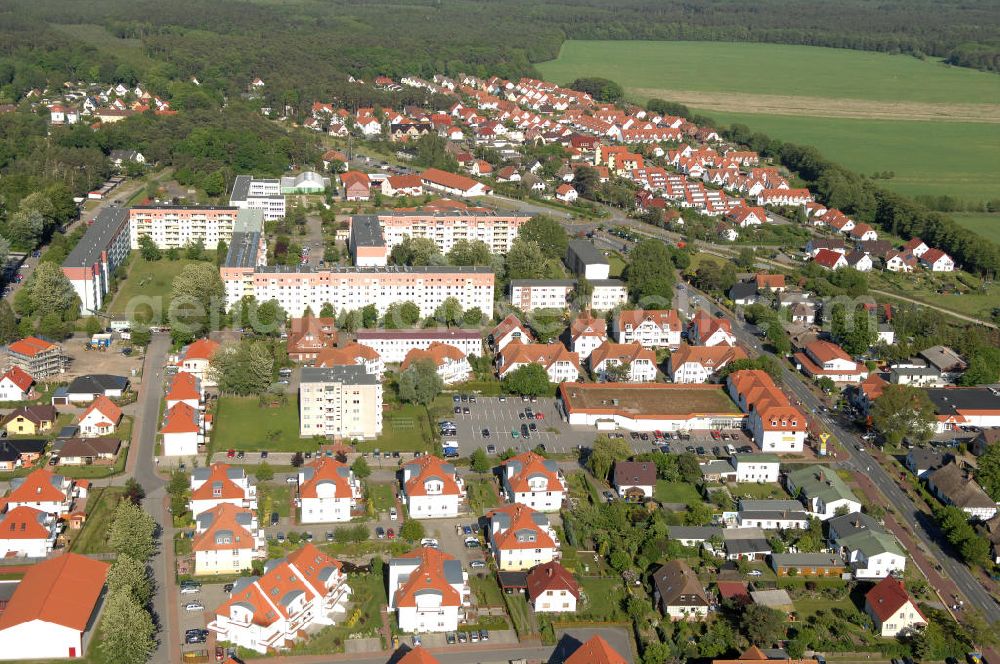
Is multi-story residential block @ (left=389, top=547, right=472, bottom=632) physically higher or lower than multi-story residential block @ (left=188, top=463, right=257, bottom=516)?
higher

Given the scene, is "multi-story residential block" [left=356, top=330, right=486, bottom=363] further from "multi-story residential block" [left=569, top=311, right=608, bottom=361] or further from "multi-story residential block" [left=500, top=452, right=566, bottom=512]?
"multi-story residential block" [left=500, top=452, right=566, bottom=512]

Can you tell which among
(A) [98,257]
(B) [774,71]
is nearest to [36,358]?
(A) [98,257]

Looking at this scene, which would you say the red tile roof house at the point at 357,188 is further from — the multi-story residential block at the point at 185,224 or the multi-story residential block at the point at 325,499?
the multi-story residential block at the point at 325,499

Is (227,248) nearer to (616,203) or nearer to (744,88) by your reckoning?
(616,203)

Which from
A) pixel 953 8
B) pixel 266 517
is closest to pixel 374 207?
pixel 266 517

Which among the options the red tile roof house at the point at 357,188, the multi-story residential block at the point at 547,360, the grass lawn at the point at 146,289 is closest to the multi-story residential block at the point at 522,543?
the multi-story residential block at the point at 547,360

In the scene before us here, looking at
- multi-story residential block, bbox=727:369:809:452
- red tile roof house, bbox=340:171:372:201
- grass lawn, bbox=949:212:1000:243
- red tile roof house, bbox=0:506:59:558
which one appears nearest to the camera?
red tile roof house, bbox=0:506:59:558

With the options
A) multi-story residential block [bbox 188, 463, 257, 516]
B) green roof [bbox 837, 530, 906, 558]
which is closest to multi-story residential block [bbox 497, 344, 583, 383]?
multi-story residential block [bbox 188, 463, 257, 516]
